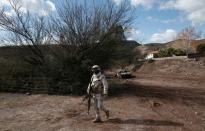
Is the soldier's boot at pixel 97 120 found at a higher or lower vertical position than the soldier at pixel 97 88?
lower

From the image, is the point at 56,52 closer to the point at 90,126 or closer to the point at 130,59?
the point at 130,59

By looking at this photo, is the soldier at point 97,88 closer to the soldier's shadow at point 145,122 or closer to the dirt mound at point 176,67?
the soldier's shadow at point 145,122

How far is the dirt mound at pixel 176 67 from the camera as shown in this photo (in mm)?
40062

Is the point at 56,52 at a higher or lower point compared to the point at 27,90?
higher

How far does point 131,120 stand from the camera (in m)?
10.9

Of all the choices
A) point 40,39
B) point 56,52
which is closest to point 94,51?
point 56,52

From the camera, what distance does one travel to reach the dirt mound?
40.1 metres

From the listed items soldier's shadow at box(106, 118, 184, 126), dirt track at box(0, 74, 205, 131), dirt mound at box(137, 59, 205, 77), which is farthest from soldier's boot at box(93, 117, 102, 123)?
dirt mound at box(137, 59, 205, 77)

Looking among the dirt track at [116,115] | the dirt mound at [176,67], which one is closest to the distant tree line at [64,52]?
the dirt track at [116,115]

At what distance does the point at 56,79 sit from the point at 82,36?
11.4ft

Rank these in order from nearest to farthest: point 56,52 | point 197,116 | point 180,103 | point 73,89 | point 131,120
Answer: point 131,120 < point 197,116 < point 180,103 < point 73,89 < point 56,52

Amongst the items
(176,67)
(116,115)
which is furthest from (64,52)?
(176,67)

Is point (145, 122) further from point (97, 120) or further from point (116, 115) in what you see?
point (97, 120)

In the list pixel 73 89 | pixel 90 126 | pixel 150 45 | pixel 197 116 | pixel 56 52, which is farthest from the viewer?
pixel 150 45
